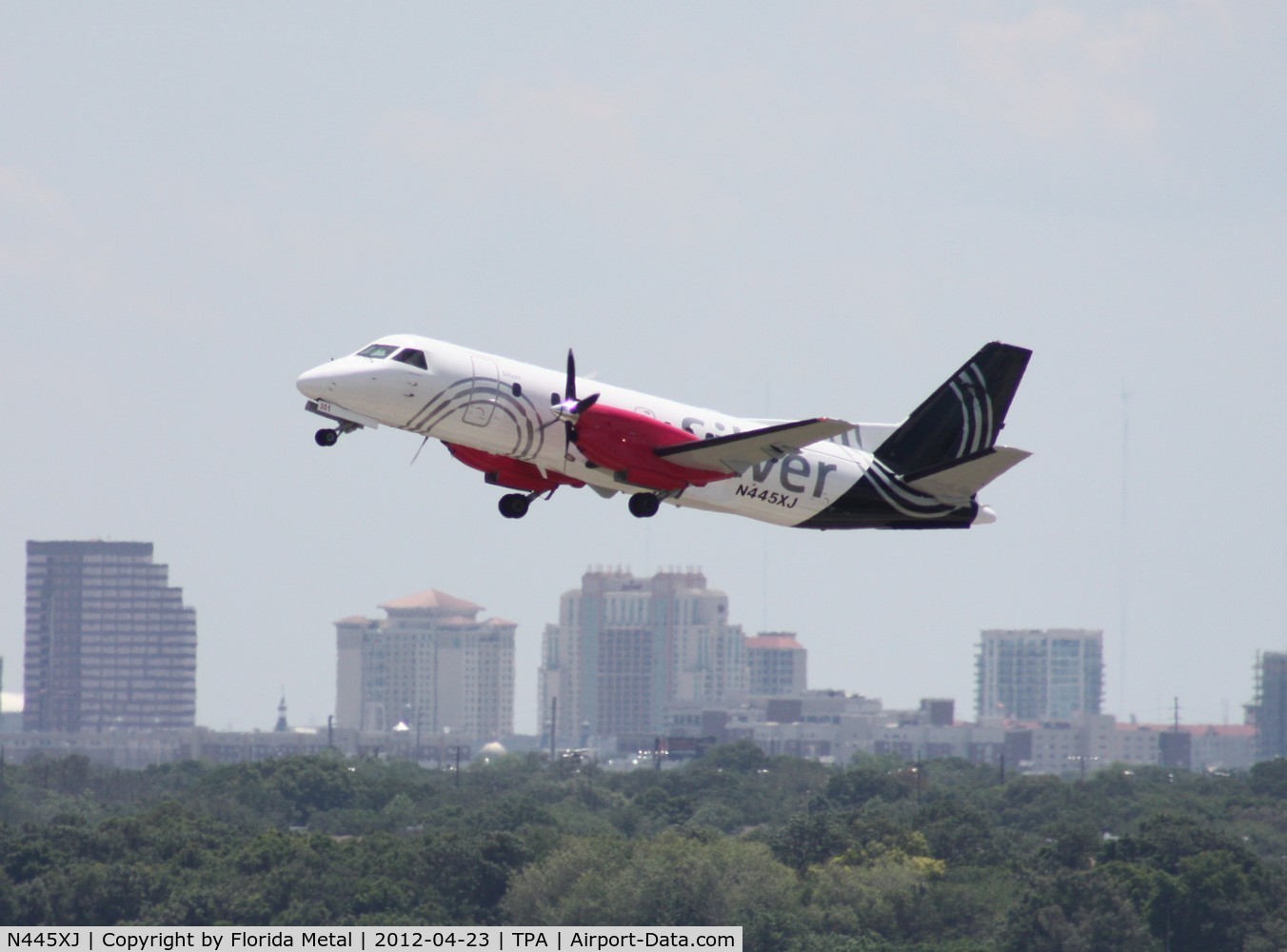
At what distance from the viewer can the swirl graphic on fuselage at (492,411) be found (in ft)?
155

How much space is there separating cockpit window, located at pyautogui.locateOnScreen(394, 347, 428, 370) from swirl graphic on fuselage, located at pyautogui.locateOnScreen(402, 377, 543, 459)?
0.76 metres

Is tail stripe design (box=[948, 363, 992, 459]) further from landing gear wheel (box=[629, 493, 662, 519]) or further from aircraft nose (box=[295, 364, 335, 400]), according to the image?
aircraft nose (box=[295, 364, 335, 400])

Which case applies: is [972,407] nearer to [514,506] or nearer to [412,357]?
[514,506]

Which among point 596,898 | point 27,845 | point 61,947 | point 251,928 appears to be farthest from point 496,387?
point 27,845

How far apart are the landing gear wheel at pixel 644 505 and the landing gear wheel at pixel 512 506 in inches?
105

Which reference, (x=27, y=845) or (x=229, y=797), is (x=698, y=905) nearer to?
(x=27, y=845)

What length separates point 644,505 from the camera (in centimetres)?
4938

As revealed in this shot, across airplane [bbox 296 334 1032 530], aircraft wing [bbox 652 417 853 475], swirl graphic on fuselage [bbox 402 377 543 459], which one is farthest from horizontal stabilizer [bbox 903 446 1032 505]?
swirl graphic on fuselage [bbox 402 377 543 459]

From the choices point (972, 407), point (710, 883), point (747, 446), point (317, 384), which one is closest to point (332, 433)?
point (317, 384)

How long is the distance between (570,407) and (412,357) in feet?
12.2

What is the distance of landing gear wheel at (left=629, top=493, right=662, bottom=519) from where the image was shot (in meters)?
49.3

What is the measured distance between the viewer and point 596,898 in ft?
399

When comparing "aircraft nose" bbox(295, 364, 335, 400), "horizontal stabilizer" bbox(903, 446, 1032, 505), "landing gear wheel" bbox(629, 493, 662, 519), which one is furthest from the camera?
"horizontal stabilizer" bbox(903, 446, 1032, 505)

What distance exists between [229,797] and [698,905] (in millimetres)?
74219
